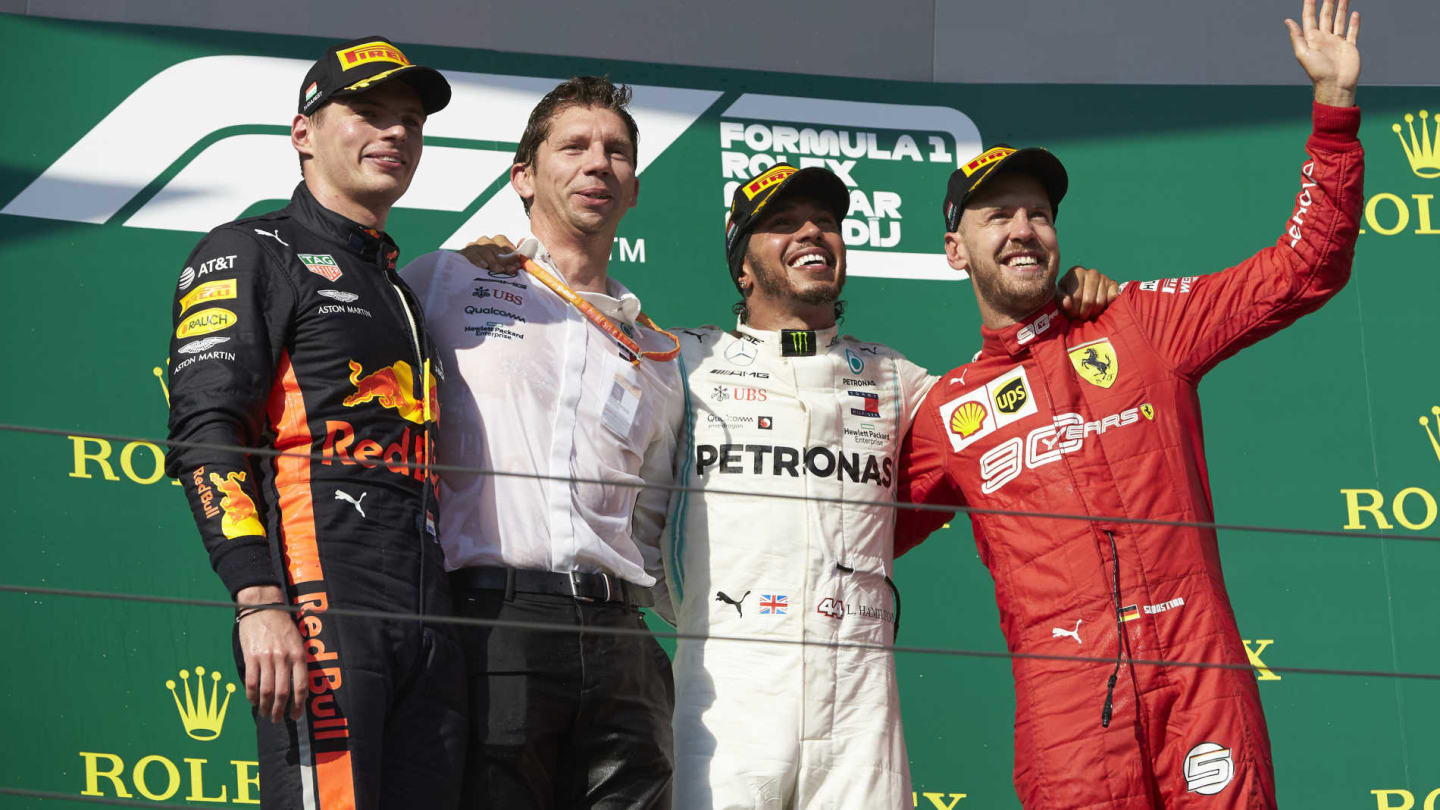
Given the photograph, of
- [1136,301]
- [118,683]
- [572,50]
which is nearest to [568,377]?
[1136,301]

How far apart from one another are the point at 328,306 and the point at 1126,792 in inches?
47.9

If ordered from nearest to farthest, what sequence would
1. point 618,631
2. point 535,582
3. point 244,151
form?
point 618,631, point 535,582, point 244,151

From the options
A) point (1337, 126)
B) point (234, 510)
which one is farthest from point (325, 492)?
point (1337, 126)

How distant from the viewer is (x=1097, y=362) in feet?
7.61

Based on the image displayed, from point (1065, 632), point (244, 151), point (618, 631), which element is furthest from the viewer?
point (244, 151)

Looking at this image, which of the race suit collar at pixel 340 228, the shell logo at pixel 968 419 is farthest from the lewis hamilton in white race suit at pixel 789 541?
the race suit collar at pixel 340 228

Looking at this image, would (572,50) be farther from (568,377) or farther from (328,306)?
(328,306)

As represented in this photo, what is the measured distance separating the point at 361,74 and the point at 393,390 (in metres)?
0.46

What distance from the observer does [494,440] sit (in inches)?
83.2

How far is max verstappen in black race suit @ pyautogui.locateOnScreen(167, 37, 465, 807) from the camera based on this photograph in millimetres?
1758

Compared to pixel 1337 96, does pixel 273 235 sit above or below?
below

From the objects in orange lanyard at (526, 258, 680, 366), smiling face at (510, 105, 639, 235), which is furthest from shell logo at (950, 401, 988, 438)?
smiling face at (510, 105, 639, 235)

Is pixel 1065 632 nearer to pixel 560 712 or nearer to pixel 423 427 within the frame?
pixel 560 712

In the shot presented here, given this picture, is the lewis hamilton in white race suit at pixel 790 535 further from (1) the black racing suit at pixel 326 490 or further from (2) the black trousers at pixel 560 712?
(1) the black racing suit at pixel 326 490
